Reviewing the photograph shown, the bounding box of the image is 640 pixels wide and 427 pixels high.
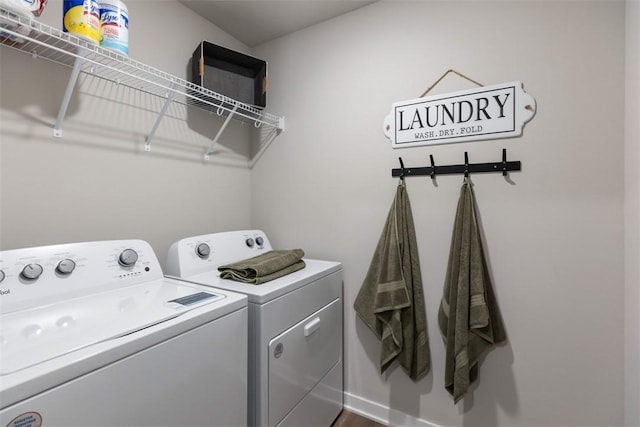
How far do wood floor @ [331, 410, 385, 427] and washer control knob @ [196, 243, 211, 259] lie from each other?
43.9 inches

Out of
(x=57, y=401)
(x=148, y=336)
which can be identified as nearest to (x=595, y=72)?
(x=148, y=336)

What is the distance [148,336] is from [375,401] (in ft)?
4.46

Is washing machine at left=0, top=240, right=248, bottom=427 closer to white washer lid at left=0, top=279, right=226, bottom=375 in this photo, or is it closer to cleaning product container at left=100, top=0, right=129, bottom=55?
white washer lid at left=0, top=279, right=226, bottom=375

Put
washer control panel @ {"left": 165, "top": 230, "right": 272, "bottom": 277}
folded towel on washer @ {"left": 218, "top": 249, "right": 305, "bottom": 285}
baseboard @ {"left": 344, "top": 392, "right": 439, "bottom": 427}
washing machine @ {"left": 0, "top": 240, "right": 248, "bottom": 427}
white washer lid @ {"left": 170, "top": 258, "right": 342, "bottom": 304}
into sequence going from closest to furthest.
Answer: washing machine @ {"left": 0, "top": 240, "right": 248, "bottom": 427} → white washer lid @ {"left": 170, "top": 258, "right": 342, "bottom": 304} → folded towel on washer @ {"left": 218, "top": 249, "right": 305, "bottom": 285} → washer control panel @ {"left": 165, "top": 230, "right": 272, "bottom": 277} → baseboard @ {"left": 344, "top": 392, "right": 439, "bottom": 427}

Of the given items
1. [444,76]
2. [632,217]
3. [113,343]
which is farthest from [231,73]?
[632,217]

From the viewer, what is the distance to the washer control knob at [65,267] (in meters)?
1.00

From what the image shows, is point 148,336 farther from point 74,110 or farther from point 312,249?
point 312,249

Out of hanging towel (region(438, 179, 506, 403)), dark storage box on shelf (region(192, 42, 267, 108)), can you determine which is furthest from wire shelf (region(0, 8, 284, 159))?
hanging towel (region(438, 179, 506, 403))

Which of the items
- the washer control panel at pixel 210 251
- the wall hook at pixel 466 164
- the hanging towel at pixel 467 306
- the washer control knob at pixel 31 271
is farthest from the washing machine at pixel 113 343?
the wall hook at pixel 466 164

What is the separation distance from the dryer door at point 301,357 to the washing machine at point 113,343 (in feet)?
0.51

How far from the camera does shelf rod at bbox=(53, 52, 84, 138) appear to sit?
3.51 ft

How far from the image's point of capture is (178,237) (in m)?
1.62

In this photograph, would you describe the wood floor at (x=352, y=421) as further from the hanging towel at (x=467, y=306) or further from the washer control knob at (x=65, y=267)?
the washer control knob at (x=65, y=267)

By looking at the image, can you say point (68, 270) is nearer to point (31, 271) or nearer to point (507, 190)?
point (31, 271)
